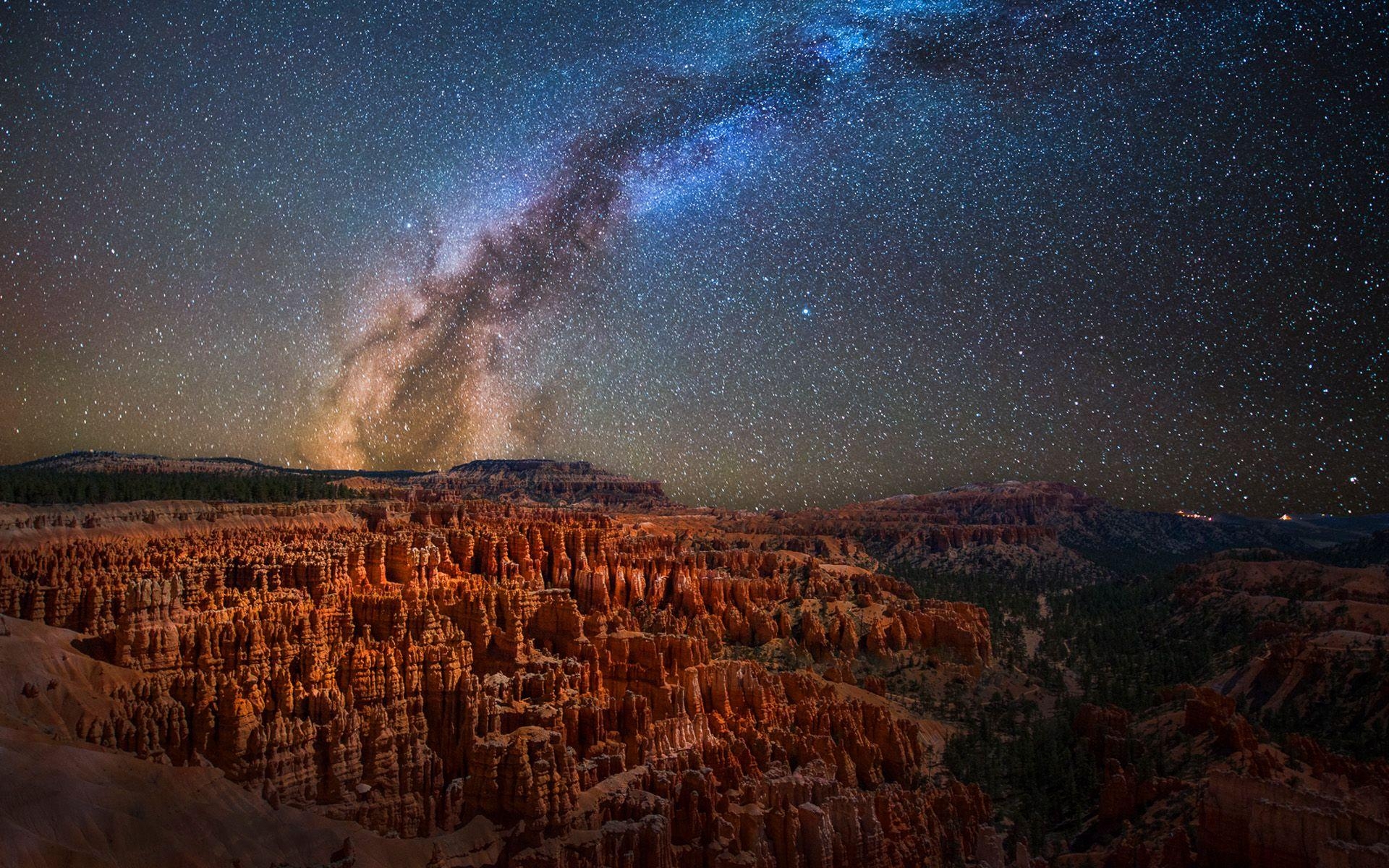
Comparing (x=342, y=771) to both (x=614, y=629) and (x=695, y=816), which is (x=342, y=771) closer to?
(x=695, y=816)

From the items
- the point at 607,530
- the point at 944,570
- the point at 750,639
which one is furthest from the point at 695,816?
the point at 944,570

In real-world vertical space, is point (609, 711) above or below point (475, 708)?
below

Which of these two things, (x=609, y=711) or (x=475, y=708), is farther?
(x=609, y=711)

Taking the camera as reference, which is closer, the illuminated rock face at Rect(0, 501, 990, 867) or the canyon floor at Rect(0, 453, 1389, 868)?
the canyon floor at Rect(0, 453, 1389, 868)

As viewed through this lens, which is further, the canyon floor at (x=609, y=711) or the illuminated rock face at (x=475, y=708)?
the illuminated rock face at (x=475, y=708)
